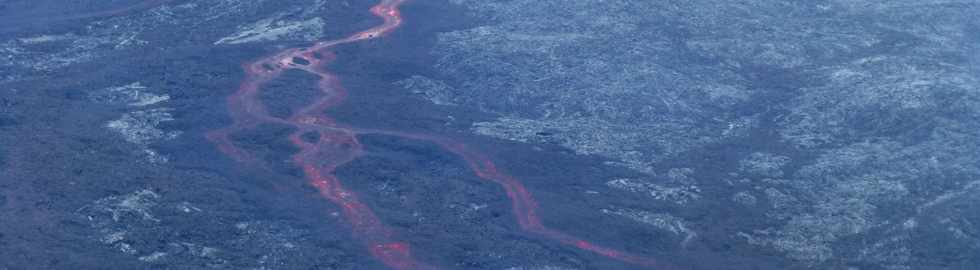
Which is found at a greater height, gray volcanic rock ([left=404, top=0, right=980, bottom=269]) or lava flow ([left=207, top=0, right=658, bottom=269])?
lava flow ([left=207, top=0, right=658, bottom=269])

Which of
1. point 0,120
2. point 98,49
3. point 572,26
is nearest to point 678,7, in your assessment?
point 572,26

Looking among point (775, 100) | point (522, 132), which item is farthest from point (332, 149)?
point (775, 100)

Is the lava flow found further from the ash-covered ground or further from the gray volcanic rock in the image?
the gray volcanic rock

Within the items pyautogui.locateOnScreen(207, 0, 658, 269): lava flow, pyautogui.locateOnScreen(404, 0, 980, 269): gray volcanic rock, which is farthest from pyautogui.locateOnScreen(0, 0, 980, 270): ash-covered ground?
pyautogui.locateOnScreen(207, 0, 658, 269): lava flow

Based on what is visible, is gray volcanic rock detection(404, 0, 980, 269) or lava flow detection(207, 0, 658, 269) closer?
lava flow detection(207, 0, 658, 269)

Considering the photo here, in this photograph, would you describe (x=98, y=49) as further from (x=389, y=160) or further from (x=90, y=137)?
(x=389, y=160)

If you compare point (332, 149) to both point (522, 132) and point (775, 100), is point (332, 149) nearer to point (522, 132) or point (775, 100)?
point (522, 132)
